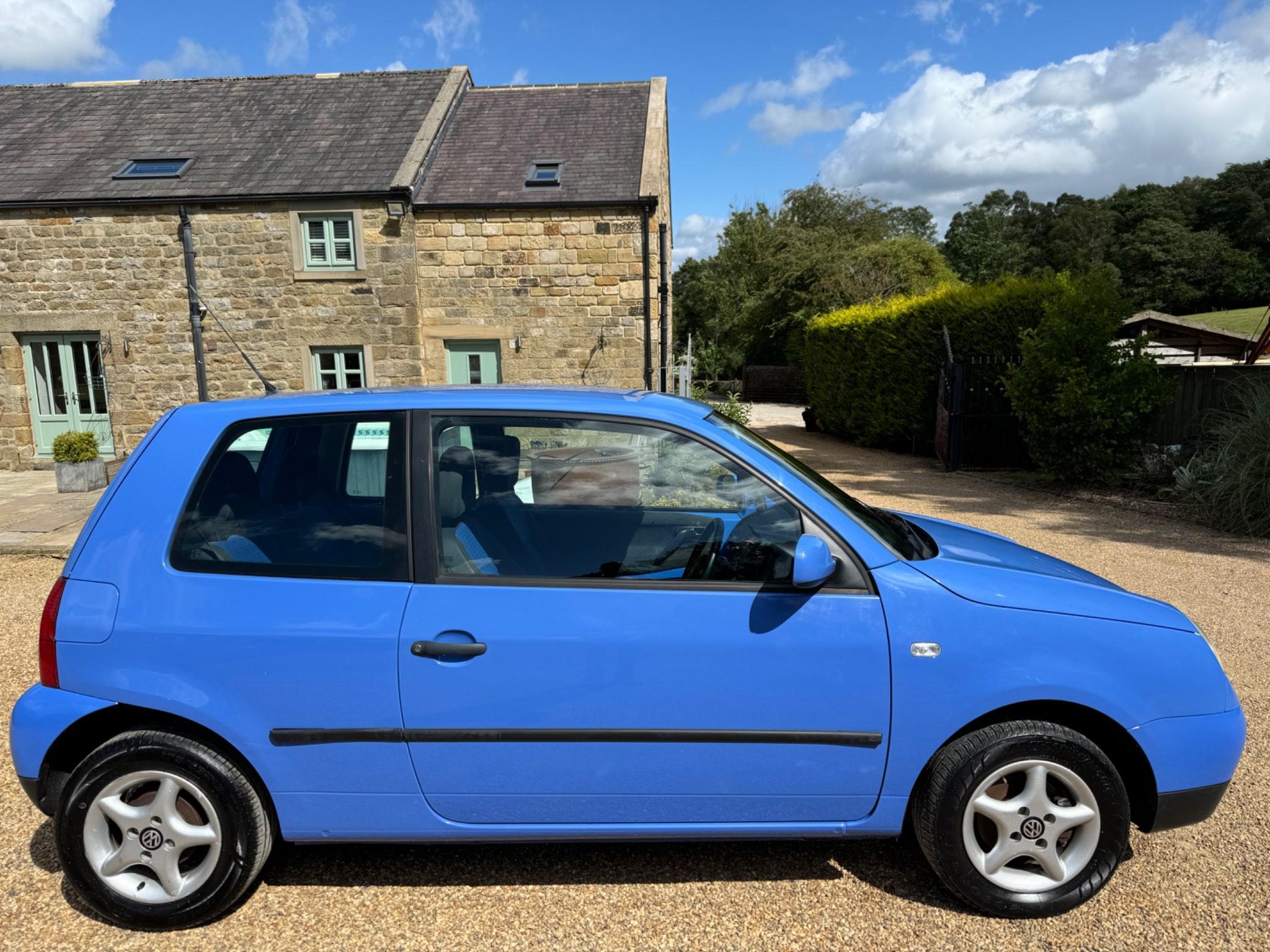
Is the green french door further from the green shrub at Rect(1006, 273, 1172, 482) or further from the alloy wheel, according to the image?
the alloy wheel

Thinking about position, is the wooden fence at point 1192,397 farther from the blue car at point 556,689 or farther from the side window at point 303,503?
the side window at point 303,503

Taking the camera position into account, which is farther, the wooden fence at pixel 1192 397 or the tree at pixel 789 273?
the tree at pixel 789 273

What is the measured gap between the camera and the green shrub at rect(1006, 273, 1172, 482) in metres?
10.7

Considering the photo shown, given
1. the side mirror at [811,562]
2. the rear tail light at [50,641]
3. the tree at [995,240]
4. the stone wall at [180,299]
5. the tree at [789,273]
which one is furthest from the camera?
the tree at [995,240]

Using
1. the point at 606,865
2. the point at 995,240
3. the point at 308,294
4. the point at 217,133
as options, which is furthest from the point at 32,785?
the point at 995,240

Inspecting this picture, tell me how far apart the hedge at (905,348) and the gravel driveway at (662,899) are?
1088 centimetres

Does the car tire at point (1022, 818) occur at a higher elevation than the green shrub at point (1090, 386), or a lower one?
lower

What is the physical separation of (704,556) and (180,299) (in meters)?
14.5

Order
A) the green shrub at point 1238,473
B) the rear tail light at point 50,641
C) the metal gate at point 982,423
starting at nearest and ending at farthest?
the rear tail light at point 50,641 < the green shrub at point 1238,473 < the metal gate at point 982,423

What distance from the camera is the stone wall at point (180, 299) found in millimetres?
14039

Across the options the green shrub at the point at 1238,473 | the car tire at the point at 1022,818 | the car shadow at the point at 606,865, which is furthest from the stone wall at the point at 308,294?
the car tire at the point at 1022,818

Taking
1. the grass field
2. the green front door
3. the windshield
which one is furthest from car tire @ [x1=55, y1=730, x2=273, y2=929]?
the grass field

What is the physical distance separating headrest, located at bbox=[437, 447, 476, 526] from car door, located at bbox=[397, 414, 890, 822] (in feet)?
0.06

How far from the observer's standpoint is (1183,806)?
8.67 feet
